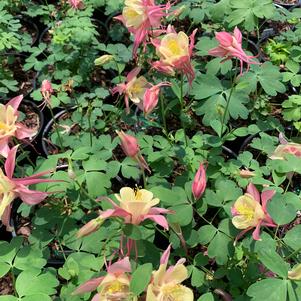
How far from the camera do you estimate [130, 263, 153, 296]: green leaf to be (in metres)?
1.15

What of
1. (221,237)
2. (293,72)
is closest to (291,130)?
(293,72)

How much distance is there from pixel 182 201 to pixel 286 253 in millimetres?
382

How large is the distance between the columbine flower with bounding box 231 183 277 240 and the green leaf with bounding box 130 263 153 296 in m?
0.39

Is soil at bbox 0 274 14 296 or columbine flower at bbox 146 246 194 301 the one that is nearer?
columbine flower at bbox 146 246 194 301

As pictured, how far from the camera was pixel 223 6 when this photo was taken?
2520 millimetres

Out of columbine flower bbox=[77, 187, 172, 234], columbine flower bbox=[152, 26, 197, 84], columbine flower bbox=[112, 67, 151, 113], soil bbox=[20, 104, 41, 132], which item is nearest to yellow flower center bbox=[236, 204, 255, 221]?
columbine flower bbox=[77, 187, 172, 234]

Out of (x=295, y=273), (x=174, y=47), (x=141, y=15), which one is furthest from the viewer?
(x=141, y=15)

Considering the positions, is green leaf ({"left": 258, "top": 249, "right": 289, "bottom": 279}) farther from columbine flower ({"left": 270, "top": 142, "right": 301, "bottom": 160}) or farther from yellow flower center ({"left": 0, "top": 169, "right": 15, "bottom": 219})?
yellow flower center ({"left": 0, "top": 169, "right": 15, "bottom": 219})

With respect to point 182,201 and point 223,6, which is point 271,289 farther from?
point 223,6

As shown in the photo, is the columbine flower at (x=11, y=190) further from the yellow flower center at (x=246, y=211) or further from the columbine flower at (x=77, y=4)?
the columbine flower at (x=77, y=4)

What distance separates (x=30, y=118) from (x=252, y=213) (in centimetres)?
161

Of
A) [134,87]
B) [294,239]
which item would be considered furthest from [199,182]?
[134,87]

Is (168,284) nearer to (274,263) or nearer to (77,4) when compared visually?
(274,263)

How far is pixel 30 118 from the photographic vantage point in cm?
266
